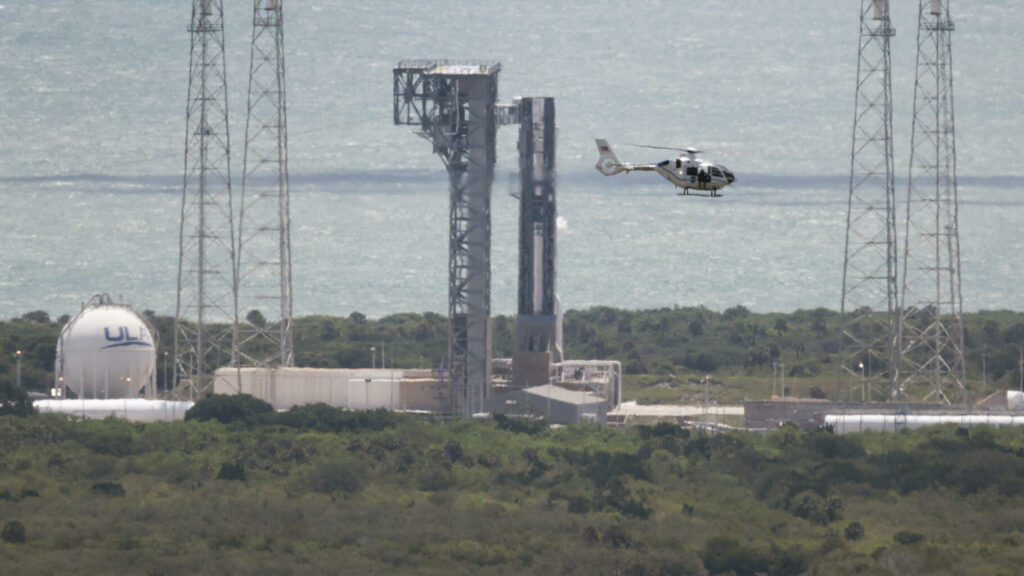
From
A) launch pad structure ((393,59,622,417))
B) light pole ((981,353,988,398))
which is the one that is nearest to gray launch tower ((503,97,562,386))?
launch pad structure ((393,59,622,417))

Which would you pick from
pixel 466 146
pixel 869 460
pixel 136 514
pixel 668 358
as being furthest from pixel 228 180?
pixel 668 358

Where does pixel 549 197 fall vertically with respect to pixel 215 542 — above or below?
above

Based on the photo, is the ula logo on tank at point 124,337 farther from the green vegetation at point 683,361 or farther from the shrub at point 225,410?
the green vegetation at point 683,361

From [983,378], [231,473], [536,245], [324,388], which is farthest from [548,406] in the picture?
[983,378]

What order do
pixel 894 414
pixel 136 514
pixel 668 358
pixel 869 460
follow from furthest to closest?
1. pixel 668 358
2. pixel 894 414
3. pixel 869 460
4. pixel 136 514

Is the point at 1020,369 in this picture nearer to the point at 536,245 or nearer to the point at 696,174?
the point at 536,245

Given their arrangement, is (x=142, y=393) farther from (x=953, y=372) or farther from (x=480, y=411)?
(x=953, y=372)

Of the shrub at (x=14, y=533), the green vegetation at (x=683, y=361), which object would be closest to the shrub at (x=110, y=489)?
the shrub at (x=14, y=533)
